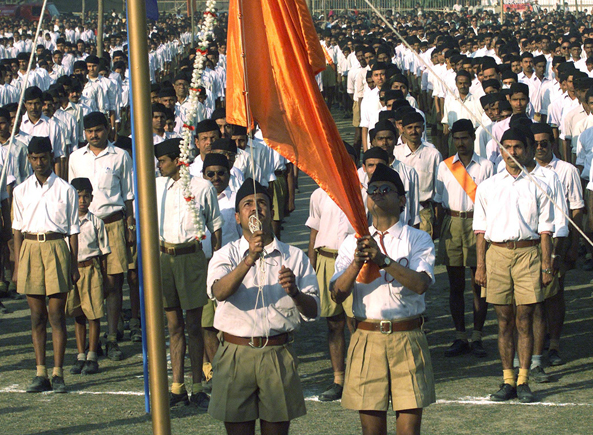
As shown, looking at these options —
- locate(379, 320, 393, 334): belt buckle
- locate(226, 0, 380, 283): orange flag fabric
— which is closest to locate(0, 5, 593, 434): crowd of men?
locate(379, 320, 393, 334): belt buckle

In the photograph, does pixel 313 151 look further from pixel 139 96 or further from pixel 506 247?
pixel 506 247

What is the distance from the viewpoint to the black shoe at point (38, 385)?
806 cm

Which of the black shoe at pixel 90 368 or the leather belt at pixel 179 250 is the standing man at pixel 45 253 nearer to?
the black shoe at pixel 90 368

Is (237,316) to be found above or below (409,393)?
above

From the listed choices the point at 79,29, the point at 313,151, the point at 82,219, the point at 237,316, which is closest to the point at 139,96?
the point at 313,151

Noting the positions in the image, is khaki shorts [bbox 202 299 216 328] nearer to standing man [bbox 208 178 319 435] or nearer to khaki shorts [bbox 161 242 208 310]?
khaki shorts [bbox 161 242 208 310]

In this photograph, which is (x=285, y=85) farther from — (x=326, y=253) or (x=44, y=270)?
(x=44, y=270)

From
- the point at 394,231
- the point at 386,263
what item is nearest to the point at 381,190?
the point at 394,231

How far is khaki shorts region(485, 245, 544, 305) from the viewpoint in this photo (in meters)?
7.66

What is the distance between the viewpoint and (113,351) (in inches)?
354

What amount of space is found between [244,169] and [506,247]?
135 inches

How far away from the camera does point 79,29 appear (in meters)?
44.0

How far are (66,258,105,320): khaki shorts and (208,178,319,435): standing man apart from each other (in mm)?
3060

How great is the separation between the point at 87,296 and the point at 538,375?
3.77m
